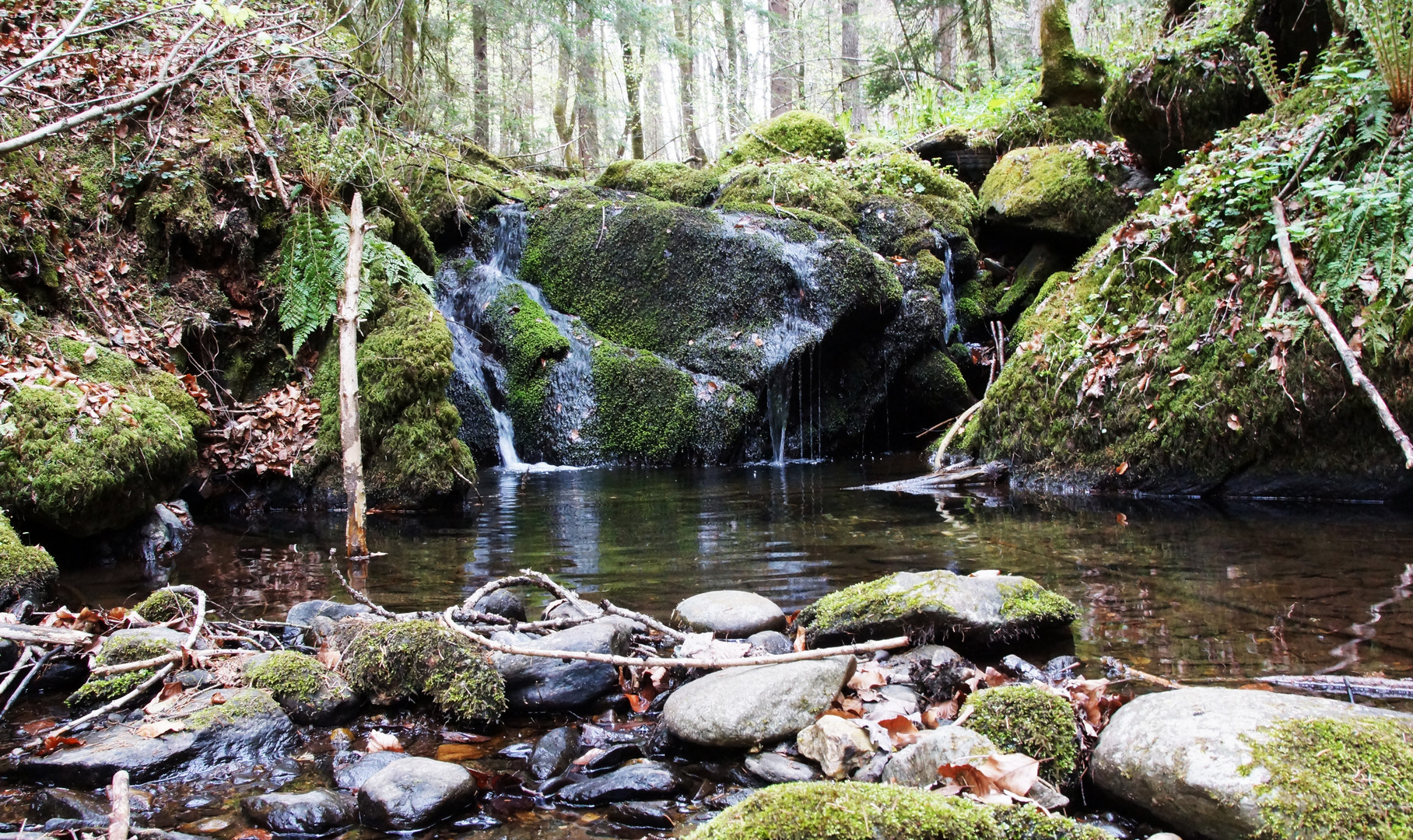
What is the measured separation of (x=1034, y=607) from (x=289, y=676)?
9.58 feet

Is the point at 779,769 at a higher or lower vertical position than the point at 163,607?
lower

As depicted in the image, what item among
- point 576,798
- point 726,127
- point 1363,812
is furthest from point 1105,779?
point 726,127

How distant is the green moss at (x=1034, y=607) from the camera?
3275mm

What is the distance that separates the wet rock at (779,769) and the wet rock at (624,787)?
9.2 inches

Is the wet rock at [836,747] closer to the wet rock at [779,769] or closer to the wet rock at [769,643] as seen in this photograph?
the wet rock at [779,769]

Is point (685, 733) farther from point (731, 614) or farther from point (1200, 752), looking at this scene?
point (1200, 752)

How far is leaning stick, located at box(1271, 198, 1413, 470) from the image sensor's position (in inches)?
196

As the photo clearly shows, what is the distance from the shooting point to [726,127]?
2572 centimetres

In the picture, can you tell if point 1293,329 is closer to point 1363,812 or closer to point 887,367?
point 1363,812

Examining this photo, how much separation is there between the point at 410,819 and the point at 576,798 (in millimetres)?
448

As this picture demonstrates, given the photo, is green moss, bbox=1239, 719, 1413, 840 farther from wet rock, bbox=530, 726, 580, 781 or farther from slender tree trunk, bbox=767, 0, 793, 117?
slender tree trunk, bbox=767, 0, 793, 117

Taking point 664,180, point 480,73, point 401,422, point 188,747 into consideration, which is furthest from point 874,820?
point 480,73

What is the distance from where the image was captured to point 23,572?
13.0ft

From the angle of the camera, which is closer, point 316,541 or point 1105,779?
point 1105,779
